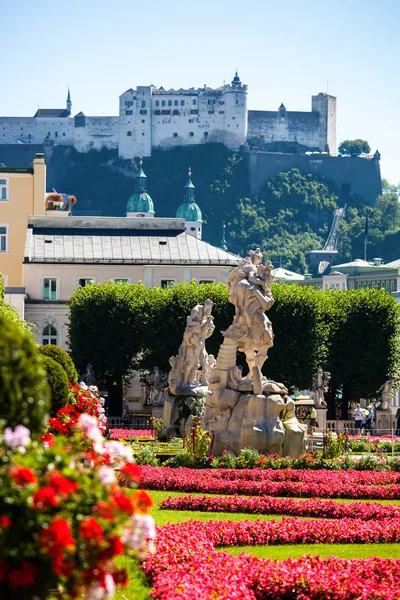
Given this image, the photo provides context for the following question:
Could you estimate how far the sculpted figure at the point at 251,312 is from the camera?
1221 inches

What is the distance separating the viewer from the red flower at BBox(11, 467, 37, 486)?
8383 mm

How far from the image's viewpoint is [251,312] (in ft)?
102

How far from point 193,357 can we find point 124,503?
33.0m

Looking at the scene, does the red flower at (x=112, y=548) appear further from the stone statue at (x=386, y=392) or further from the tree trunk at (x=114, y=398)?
the tree trunk at (x=114, y=398)

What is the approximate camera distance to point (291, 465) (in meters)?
28.8

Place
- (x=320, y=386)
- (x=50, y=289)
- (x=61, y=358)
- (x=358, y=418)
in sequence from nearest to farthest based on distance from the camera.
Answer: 1. (x=61, y=358)
2. (x=358, y=418)
3. (x=320, y=386)
4. (x=50, y=289)

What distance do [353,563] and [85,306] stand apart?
46.5 meters

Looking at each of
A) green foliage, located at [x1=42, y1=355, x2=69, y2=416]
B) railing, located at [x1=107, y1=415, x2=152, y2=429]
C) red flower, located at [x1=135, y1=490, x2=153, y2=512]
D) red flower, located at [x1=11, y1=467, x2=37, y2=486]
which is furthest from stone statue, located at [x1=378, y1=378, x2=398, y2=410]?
red flower, located at [x1=11, y1=467, x2=37, y2=486]

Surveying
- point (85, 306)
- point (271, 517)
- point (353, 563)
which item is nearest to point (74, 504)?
point (353, 563)

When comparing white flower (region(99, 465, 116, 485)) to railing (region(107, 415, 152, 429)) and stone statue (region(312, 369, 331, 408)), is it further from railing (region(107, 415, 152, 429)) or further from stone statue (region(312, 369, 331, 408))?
stone statue (region(312, 369, 331, 408))

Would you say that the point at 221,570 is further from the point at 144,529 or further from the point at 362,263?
the point at 362,263

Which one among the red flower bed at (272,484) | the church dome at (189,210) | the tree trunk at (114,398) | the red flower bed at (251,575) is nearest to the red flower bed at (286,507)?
the red flower bed at (272,484)

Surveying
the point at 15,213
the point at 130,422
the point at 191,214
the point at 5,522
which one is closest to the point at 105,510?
the point at 5,522

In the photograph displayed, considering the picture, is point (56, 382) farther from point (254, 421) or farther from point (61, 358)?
point (254, 421)
